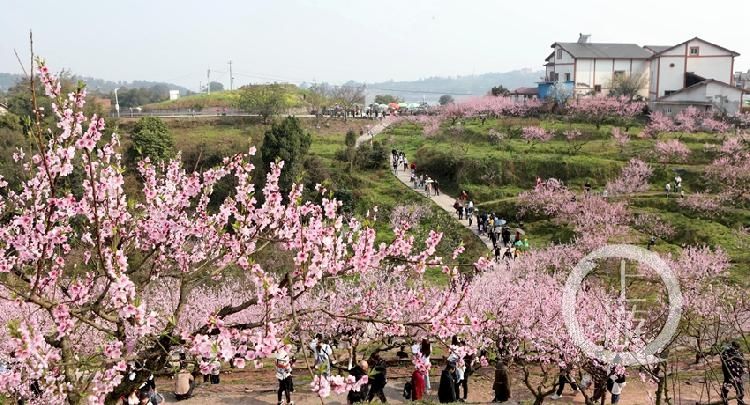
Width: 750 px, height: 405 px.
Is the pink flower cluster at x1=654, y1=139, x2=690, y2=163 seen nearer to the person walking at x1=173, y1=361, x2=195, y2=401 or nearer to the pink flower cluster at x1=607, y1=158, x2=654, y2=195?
the pink flower cluster at x1=607, y1=158, x2=654, y2=195

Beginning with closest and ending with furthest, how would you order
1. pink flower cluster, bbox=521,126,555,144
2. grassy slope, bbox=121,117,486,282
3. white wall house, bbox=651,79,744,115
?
grassy slope, bbox=121,117,486,282
pink flower cluster, bbox=521,126,555,144
white wall house, bbox=651,79,744,115

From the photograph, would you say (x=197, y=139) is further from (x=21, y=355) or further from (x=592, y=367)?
(x=21, y=355)

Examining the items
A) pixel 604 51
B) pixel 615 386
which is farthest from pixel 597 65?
pixel 615 386

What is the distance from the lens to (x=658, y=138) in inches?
1620

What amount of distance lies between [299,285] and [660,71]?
54468 mm

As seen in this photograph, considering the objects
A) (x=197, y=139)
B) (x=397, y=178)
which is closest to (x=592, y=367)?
(x=397, y=178)

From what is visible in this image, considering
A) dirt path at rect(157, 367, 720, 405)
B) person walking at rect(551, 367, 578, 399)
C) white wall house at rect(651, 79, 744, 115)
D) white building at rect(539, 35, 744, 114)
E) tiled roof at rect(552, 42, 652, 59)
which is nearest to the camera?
person walking at rect(551, 367, 578, 399)

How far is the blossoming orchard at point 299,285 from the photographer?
20.6 ft

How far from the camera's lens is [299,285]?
738 cm

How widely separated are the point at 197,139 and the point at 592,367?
39780mm

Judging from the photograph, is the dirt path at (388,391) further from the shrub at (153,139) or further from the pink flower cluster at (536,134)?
the pink flower cluster at (536,134)

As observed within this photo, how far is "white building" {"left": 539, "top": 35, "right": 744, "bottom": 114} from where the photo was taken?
47031mm

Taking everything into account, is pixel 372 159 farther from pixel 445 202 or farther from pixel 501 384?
pixel 501 384

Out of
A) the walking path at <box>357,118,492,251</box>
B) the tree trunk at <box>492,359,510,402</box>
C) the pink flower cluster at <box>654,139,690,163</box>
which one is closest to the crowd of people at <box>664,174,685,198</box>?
the pink flower cluster at <box>654,139,690,163</box>
